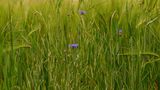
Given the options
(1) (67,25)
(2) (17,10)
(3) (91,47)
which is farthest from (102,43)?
(2) (17,10)

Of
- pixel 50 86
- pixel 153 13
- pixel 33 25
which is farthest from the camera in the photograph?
pixel 33 25

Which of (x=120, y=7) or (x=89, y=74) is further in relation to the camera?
(x=120, y=7)

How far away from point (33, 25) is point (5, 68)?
0.78 ft

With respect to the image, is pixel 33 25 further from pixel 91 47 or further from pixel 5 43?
pixel 91 47

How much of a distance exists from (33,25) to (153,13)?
40cm

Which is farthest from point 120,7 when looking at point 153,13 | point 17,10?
point 17,10

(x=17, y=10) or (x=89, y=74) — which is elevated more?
(x=17, y=10)

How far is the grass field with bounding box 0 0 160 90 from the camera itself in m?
1.32

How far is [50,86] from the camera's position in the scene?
1.30 m

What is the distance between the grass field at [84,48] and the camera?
132 centimetres

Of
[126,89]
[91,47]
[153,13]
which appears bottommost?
[126,89]

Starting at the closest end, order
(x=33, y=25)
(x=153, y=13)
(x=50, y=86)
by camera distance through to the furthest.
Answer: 1. (x=50, y=86)
2. (x=153, y=13)
3. (x=33, y=25)

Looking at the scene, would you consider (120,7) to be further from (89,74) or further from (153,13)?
(89,74)

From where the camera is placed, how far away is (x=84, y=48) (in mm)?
1386
